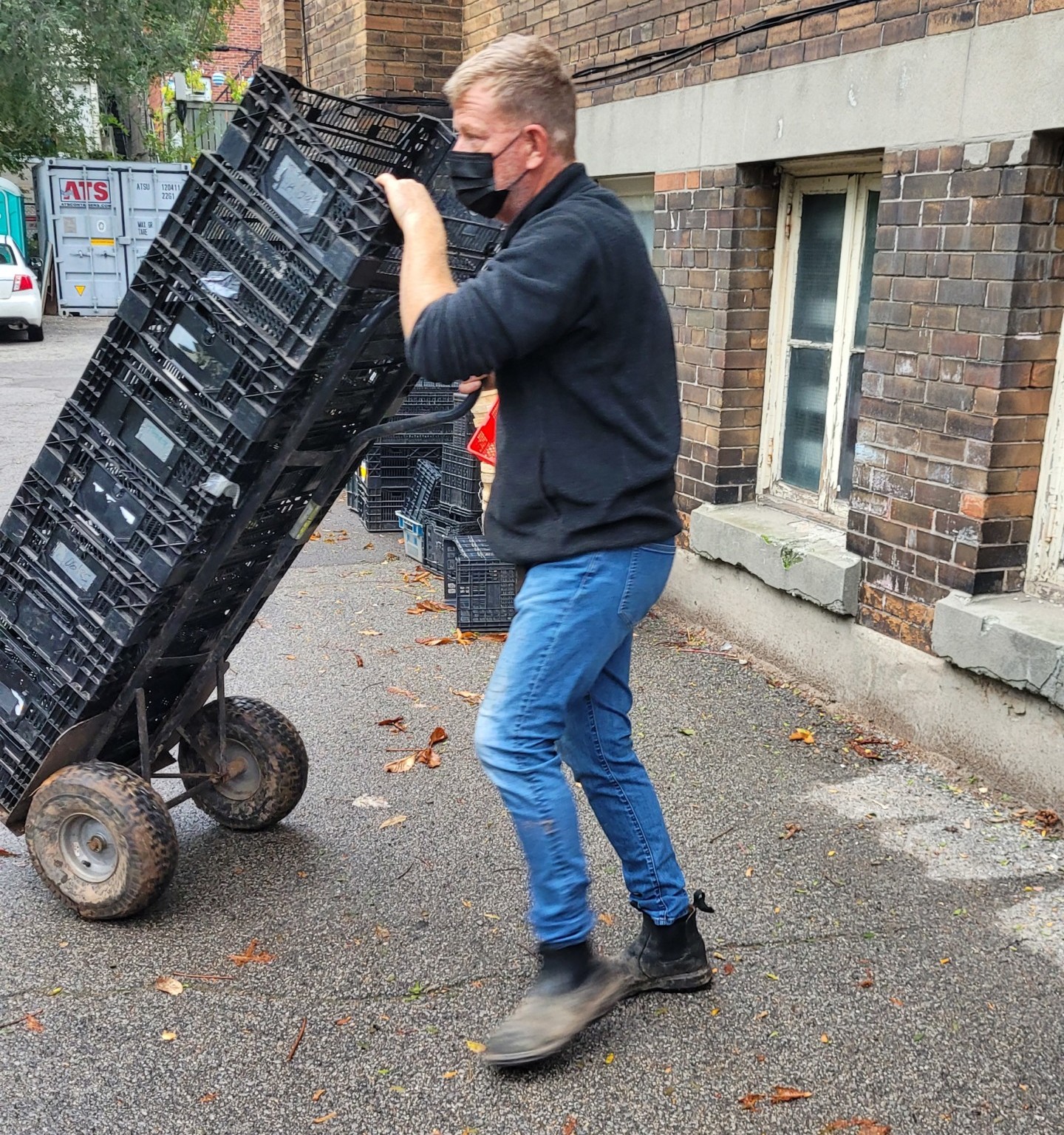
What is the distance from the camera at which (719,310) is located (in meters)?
6.07

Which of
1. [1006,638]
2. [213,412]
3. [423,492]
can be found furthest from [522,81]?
[423,492]

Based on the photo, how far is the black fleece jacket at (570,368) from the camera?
8.36 ft

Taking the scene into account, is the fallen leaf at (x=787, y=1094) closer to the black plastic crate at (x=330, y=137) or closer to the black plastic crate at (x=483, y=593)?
the black plastic crate at (x=330, y=137)

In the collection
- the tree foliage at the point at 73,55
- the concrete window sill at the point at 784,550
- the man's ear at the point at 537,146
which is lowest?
the concrete window sill at the point at 784,550

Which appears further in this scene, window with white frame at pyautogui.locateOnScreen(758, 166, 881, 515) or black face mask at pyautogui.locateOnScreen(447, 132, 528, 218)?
window with white frame at pyautogui.locateOnScreen(758, 166, 881, 515)

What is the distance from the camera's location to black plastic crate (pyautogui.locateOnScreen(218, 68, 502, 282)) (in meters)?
2.98

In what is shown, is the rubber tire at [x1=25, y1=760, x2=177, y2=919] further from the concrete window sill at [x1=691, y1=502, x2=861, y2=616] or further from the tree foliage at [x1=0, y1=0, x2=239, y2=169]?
the tree foliage at [x1=0, y1=0, x2=239, y2=169]

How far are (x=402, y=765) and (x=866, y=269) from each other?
305 cm

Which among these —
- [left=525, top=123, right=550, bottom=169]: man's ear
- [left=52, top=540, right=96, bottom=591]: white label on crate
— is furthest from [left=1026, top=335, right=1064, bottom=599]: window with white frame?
[left=52, top=540, right=96, bottom=591]: white label on crate

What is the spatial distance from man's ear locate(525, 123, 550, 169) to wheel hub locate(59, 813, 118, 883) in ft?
7.34

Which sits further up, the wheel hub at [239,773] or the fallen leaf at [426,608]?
the wheel hub at [239,773]

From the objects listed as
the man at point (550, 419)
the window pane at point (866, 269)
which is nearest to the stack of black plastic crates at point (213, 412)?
the man at point (550, 419)

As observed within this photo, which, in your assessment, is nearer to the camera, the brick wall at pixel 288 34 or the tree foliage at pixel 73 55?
the brick wall at pixel 288 34

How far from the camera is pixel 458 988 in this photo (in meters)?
3.26
